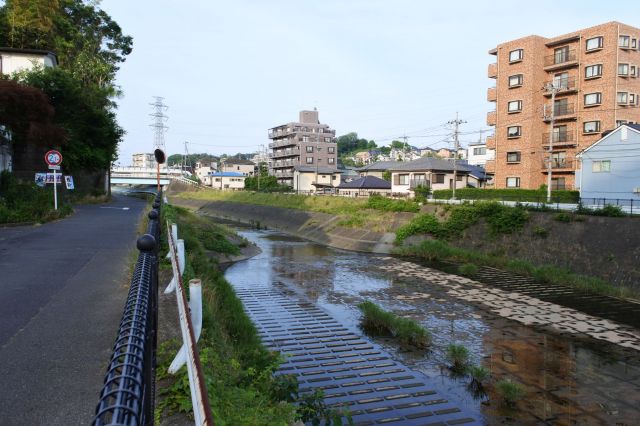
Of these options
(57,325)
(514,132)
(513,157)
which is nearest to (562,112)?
(514,132)

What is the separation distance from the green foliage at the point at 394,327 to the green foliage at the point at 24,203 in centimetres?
1393

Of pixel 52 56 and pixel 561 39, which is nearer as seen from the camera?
pixel 52 56

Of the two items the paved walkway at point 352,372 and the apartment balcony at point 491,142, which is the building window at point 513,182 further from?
the paved walkway at point 352,372

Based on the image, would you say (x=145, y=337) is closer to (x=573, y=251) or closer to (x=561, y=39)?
(x=573, y=251)

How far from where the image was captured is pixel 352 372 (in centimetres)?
1002

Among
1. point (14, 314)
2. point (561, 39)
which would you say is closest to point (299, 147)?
point (561, 39)

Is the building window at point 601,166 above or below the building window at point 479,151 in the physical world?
below

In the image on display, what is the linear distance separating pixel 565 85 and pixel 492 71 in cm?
731

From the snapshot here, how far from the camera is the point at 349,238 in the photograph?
109ft

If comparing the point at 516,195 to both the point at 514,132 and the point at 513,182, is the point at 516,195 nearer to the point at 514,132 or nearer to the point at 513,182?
the point at 513,182

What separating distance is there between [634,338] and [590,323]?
145 centimetres

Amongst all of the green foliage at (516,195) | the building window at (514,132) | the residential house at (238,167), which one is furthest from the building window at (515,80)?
the residential house at (238,167)

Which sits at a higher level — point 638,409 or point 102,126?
point 102,126

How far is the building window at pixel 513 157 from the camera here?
43812 mm
